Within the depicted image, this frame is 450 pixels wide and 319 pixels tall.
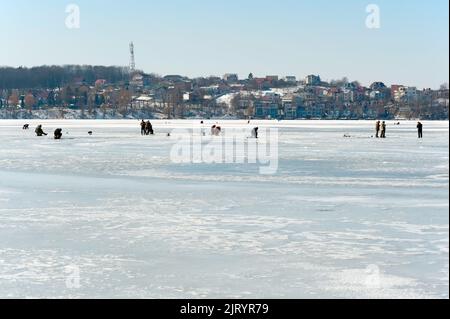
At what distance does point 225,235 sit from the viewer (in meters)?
7.44

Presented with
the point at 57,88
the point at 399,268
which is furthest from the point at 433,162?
the point at 57,88

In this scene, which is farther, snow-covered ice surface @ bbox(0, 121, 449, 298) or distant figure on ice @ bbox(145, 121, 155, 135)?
distant figure on ice @ bbox(145, 121, 155, 135)

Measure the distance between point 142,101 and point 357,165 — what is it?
168 m

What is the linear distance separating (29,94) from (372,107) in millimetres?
83742

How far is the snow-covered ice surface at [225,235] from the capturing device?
211 inches

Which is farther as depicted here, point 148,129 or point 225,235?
point 148,129

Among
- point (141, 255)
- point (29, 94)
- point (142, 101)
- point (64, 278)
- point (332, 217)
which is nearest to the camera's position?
point (64, 278)

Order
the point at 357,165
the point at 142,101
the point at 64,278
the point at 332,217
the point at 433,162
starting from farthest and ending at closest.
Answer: the point at 142,101, the point at 433,162, the point at 357,165, the point at 332,217, the point at 64,278

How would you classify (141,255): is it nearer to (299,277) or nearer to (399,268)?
(299,277)

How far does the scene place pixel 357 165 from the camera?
55.8 feet

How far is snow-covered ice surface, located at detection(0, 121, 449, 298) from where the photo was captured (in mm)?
5367

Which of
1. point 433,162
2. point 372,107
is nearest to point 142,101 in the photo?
point 372,107

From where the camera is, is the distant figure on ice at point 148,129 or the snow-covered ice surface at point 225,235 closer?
the snow-covered ice surface at point 225,235
